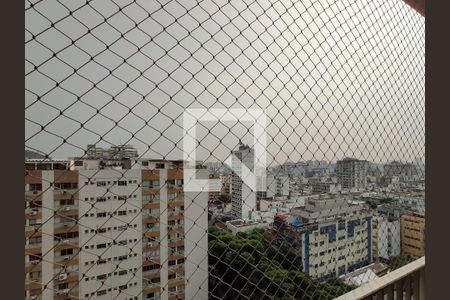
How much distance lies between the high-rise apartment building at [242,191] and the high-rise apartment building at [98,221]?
11cm

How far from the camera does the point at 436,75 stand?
764mm

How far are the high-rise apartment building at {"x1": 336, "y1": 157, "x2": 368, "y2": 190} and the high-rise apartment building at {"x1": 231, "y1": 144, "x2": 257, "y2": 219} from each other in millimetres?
428

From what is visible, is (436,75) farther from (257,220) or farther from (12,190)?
(12,190)

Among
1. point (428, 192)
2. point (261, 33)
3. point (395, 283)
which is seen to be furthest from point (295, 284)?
point (261, 33)

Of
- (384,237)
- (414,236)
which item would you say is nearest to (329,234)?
(384,237)

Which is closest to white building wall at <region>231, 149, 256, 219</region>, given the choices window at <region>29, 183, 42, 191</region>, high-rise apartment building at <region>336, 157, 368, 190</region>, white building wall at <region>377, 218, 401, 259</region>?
high-rise apartment building at <region>336, 157, 368, 190</region>

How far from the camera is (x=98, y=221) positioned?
83 cm

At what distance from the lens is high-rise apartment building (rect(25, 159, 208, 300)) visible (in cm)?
64

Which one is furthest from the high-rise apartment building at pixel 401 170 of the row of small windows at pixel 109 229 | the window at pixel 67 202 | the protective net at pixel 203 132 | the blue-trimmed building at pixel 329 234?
the window at pixel 67 202

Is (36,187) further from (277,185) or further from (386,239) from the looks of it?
(386,239)

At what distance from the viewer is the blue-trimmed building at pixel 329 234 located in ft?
4.54

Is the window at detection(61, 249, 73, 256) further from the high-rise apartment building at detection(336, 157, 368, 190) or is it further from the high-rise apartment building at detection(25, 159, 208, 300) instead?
the high-rise apartment building at detection(336, 157, 368, 190)

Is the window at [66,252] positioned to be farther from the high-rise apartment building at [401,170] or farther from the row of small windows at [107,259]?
the high-rise apartment building at [401,170]

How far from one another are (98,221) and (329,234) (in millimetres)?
1819
